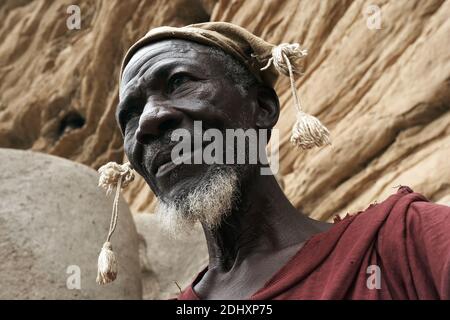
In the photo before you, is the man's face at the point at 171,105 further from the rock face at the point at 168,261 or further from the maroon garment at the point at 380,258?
the rock face at the point at 168,261

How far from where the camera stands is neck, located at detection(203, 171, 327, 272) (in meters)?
2.09

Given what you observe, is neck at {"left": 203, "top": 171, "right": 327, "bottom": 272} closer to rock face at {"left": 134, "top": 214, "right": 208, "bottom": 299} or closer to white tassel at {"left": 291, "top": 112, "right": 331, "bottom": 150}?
white tassel at {"left": 291, "top": 112, "right": 331, "bottom": 150}

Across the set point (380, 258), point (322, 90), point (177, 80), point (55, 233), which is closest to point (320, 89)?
point (322, 90)

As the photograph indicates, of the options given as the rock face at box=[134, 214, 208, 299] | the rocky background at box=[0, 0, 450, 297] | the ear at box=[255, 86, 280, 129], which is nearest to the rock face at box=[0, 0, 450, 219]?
the rocky background at box=[0, 0, 450, 297]

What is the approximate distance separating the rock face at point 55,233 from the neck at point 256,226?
4.81ft

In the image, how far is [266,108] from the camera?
2.26 meters

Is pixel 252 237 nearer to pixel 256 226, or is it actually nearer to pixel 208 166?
pixel 256 226

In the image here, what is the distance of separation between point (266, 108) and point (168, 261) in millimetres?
2175

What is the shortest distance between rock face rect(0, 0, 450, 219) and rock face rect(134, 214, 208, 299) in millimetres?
497

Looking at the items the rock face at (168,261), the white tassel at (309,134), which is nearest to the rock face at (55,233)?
the rock face at (168,261)

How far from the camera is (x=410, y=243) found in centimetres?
179

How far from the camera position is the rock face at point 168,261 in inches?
165

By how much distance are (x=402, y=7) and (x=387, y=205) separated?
92.1 inches
